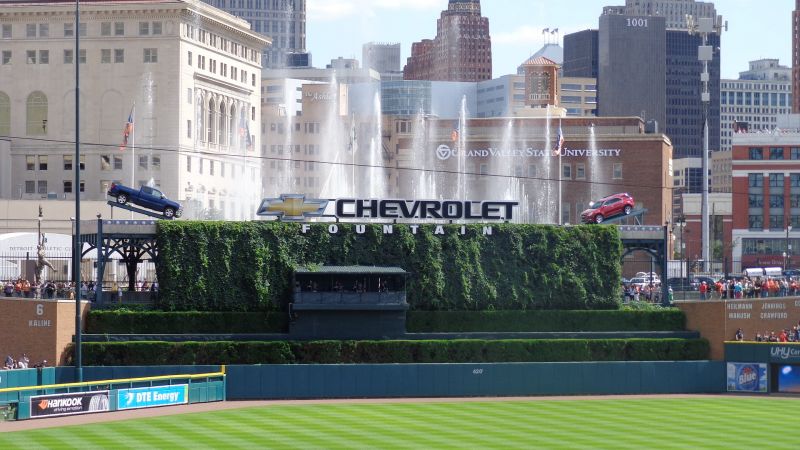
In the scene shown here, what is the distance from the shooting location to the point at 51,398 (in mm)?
60688

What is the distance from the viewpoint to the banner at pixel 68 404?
6003 centimetres

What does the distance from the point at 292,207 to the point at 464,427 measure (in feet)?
73.0

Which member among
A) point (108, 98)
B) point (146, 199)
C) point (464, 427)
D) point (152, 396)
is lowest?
point (464, 427)

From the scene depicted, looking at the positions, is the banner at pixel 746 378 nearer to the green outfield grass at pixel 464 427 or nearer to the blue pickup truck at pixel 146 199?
the green outfield grass at pixel 464 427

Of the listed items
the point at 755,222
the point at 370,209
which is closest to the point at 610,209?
the point at 370,209

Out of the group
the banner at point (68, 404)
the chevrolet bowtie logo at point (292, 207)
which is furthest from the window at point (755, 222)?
the banner at point (68, 404)

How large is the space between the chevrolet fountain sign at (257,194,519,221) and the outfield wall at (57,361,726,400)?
9.34 metres

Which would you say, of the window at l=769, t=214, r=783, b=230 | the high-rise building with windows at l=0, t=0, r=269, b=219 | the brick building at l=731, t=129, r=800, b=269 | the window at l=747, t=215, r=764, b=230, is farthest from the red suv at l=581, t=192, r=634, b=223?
the window at l=769, t=214, r=783, b=230

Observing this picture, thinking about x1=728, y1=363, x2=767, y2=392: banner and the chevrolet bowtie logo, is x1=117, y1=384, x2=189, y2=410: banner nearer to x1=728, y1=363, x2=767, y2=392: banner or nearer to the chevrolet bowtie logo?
the chevrolet bowtie logo

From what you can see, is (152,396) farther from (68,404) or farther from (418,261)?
(418,261)

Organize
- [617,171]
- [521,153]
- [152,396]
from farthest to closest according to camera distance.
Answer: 1. [521,153]
2. [617,171]
3. [152,396]

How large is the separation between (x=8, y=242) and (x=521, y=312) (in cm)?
3929

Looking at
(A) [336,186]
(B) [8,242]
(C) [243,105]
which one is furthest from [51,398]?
(A) [336,186]

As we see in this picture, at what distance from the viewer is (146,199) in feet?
260
